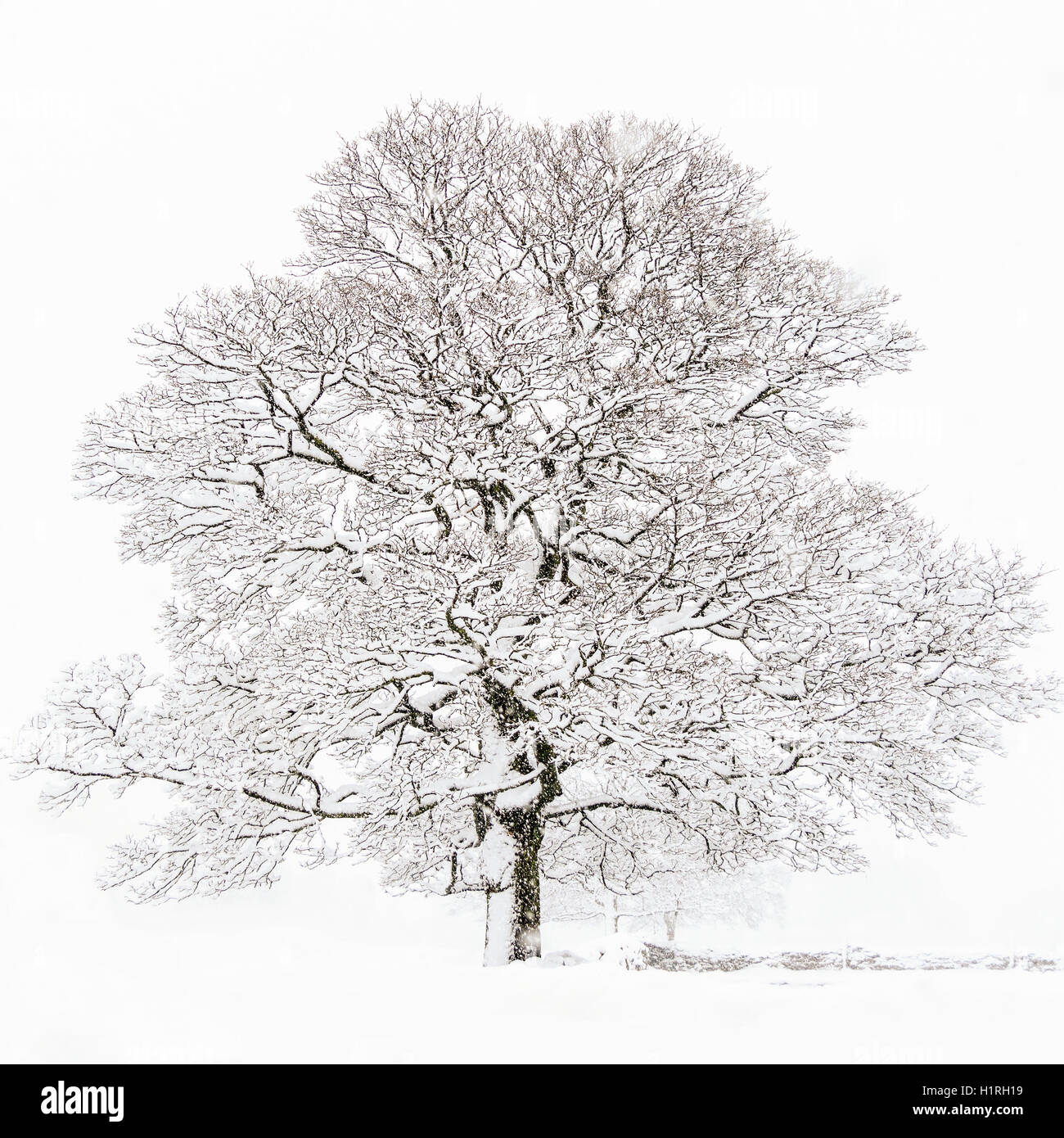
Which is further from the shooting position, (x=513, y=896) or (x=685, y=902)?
(x=685, y=902)

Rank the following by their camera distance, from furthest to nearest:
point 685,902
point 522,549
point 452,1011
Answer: point 685,902 < point 522,549 < point 452,1011

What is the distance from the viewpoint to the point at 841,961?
14555 millimetres

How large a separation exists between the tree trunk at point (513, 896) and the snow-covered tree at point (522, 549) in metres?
0.03

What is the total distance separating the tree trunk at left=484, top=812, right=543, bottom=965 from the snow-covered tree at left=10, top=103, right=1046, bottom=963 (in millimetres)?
32

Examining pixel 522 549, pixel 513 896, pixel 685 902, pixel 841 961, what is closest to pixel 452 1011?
pixel 513 896

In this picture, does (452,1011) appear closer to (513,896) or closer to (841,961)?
(513,896)

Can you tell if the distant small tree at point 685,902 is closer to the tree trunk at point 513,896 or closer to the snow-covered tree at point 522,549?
the tree trunk at point 513,896

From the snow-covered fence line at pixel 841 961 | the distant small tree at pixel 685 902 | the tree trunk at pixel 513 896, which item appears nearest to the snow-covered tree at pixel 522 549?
the tree trunk at pixel 513 896

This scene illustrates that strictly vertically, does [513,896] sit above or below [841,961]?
above

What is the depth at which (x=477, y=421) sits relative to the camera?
8398 millimetres

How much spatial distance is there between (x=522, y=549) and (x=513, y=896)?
4068 mm

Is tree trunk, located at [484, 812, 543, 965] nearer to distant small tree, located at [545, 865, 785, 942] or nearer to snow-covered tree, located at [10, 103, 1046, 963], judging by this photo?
snow-covered tree, located at [10, 103, 1046, 963]

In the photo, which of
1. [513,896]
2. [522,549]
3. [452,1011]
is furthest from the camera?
[522,549]

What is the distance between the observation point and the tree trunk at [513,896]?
27.5 ft
